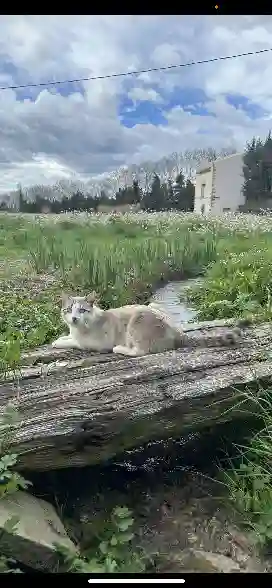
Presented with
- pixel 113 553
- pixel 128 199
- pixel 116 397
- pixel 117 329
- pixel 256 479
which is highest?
pixel 128 199

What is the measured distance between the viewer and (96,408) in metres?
1.48

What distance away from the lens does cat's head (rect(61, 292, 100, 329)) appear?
1570 millimetres

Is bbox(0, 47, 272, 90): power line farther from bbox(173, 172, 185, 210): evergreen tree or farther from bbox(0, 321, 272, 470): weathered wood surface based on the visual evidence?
bbox(0, 321, 272, 470): weathered wood surface

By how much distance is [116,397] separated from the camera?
150 centimetres

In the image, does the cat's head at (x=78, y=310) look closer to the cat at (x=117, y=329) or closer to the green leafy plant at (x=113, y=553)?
the cat at (x=117, y=329)

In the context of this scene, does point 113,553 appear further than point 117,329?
No

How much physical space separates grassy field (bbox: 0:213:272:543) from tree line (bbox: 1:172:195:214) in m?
0.03

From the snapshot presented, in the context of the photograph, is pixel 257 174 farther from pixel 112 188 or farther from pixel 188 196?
pixel 112 188

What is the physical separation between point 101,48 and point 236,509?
4.53 feet

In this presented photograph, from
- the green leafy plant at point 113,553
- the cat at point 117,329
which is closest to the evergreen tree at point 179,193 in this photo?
the cat at point 117,329

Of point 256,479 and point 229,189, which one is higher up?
point 229,189

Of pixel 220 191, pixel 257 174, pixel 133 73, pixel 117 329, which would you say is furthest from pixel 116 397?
pixel 133 73

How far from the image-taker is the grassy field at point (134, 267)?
1619mm

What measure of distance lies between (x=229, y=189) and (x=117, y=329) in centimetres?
55
